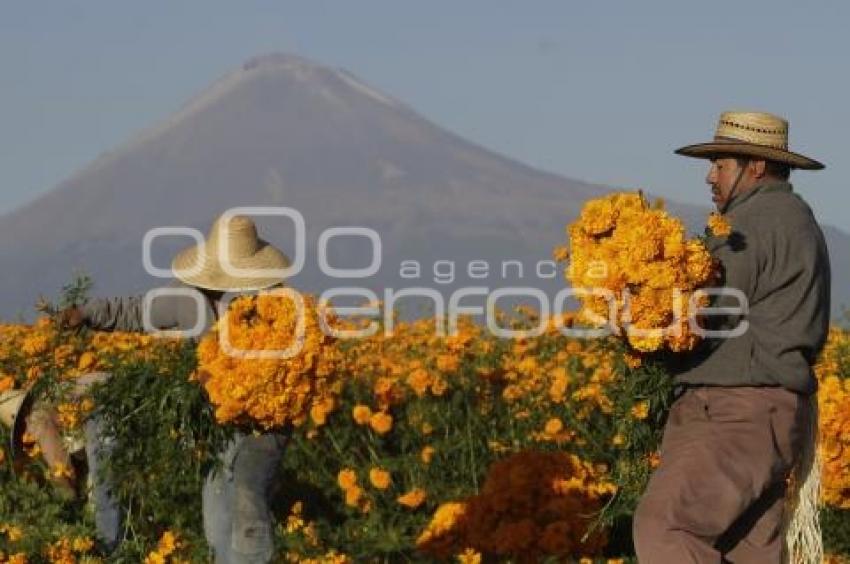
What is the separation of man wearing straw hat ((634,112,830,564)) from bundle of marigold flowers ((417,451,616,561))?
88.5 inches

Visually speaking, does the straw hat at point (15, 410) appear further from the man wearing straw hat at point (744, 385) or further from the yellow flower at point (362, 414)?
the man wearing straw hat at point (744, 385)

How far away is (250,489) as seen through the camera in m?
7.98

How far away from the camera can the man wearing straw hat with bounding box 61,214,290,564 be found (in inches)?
314

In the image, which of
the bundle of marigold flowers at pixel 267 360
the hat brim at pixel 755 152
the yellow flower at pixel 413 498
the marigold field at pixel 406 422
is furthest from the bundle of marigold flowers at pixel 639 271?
the yellow flower at pixel 413 498

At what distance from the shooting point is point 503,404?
11539mm

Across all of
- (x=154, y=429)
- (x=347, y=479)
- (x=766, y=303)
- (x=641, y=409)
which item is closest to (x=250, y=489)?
(x=154, y=429)

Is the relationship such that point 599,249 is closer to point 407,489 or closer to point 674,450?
point 674,450

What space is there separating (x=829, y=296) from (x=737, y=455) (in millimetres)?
639

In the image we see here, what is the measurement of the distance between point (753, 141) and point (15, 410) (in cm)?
454

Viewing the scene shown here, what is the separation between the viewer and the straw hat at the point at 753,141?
269 inches

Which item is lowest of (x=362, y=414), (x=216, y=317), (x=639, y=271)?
(x=362, y=414)

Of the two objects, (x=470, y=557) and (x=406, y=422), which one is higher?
(x=406, y=422)

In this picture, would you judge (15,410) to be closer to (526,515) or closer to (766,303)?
(526,515)

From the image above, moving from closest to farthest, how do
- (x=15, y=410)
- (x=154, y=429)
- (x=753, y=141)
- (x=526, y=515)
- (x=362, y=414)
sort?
(x=753, y=141) → (x=154, y=429) → (x=526, y=515) → (x=15, y=410) → (x=362, y=414)
